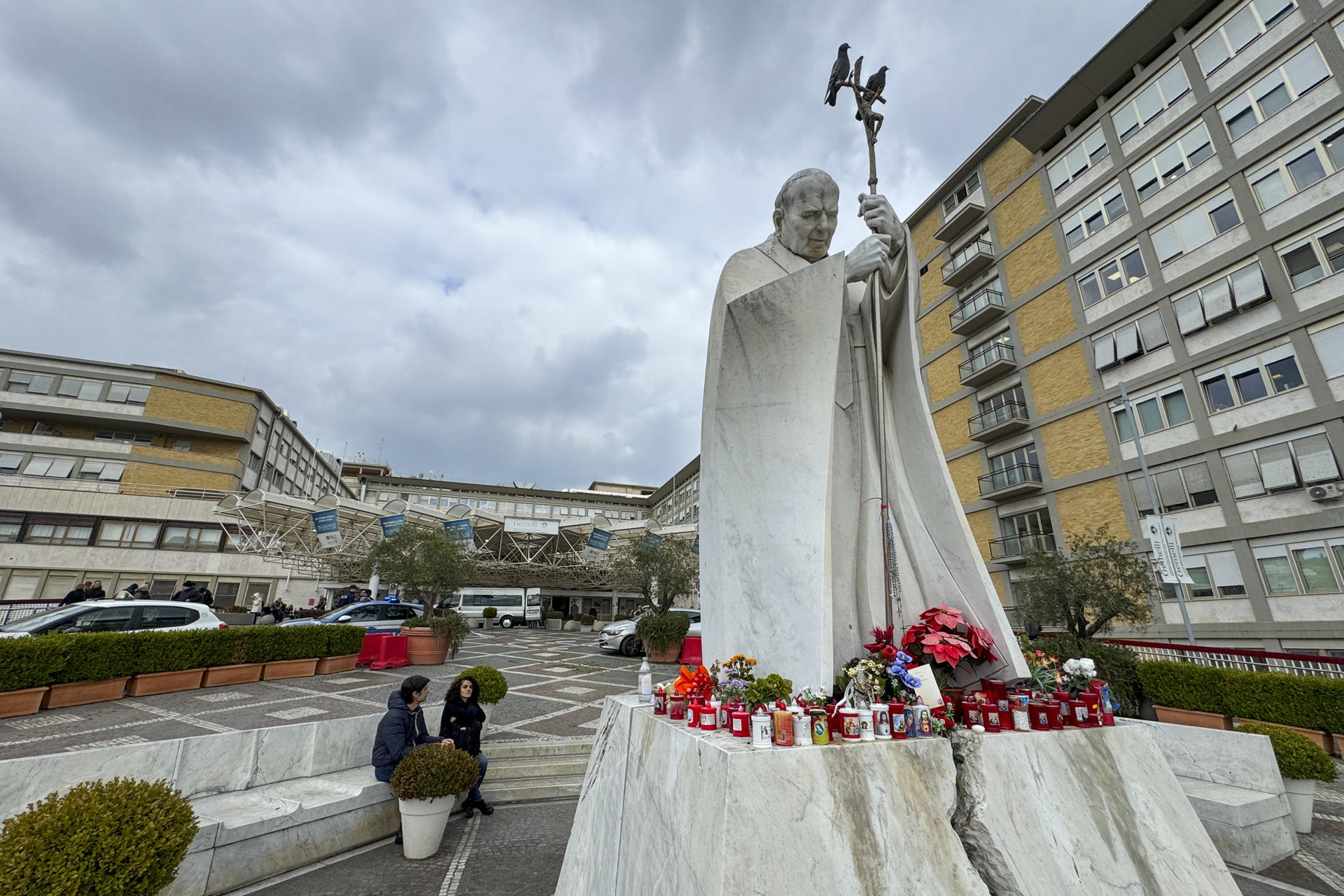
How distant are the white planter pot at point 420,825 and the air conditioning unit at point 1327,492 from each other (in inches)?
815

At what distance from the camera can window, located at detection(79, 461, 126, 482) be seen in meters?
35.4

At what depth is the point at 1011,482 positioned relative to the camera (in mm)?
22938

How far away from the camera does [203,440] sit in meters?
38.5

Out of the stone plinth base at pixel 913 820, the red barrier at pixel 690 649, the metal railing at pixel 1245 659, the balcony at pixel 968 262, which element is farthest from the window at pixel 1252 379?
the stone plinth base at pixel 913 820

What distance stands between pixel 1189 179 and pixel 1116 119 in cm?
415

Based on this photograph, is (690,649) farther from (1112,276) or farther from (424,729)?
(1112,276)

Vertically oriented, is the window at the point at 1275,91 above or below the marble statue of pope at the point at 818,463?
above

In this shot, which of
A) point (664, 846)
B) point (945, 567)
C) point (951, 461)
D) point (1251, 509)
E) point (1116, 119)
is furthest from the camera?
point (951, 461)

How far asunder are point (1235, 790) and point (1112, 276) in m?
20.6

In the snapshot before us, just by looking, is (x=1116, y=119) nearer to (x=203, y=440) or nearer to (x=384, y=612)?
(x=384, y=612)

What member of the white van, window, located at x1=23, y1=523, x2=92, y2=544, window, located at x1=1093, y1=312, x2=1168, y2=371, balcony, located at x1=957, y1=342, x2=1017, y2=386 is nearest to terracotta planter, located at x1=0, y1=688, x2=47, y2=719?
the white van

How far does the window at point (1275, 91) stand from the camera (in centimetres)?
1562

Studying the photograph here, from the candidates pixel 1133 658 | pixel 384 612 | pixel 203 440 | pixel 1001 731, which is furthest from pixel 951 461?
pixel 203 440

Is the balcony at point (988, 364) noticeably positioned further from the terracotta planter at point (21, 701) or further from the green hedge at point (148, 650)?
the terracotta planter at point (21, 701)
